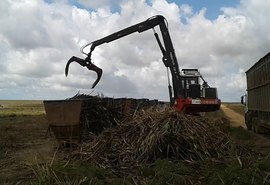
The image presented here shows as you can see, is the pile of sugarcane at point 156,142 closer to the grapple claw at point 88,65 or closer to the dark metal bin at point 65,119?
the dark metal bin at point 65,119

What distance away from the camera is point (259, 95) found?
19062 millimetres

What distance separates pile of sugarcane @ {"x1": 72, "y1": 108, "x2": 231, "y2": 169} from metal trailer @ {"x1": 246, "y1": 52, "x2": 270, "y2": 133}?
6.14 m

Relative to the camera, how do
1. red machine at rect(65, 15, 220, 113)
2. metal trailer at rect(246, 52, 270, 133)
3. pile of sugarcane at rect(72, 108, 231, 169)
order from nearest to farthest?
pile of sugarcane at rect(72, 108, 231, 169)
metal trailer at rect(246, 52, 270, 133)
red machine at rect(65, 15, 220, 113)

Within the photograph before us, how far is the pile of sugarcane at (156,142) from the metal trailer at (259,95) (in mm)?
6141

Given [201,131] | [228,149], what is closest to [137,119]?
[201,131]

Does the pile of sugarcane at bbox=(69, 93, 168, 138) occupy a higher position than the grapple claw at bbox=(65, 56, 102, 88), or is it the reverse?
the grapple claw at bbox=(65, 56, 102, 88)

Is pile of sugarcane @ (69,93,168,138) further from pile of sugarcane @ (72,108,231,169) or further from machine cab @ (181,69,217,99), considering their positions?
machine cab @ (181,69,217,99)

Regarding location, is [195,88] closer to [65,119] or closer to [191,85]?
Result: [191,85]

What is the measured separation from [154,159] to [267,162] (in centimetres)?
269

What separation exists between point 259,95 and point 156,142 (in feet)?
33.5

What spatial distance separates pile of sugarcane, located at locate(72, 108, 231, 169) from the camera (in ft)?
33.8

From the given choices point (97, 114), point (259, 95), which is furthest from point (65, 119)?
point (259, 95)

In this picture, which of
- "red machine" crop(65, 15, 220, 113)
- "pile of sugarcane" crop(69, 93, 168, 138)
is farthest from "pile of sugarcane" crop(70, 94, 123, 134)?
"red machine" crop(65, 15, 220, 113)

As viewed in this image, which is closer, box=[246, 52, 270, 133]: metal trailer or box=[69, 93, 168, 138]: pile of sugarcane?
box=[69, 93, 168, 138]: pile of sugarcane
